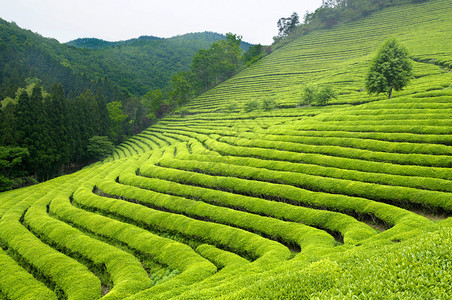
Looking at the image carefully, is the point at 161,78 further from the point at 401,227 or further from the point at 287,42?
the point at 401,227

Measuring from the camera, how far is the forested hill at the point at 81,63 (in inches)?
3238

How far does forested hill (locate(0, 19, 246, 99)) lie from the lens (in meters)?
82.2

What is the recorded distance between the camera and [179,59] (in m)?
161

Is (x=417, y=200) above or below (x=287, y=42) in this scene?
below

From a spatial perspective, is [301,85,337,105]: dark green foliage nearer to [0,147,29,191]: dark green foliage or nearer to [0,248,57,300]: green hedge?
[0,147,29,191]: dark green foliage

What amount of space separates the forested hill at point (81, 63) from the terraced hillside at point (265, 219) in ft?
165

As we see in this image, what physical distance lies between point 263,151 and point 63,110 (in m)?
39.2

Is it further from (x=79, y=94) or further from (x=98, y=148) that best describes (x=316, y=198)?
(x=79, y=94)

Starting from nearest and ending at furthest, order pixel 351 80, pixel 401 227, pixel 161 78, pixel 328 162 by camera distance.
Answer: pixel 401 227 < pixel 328 162 < pixel 351 80 < pixel 161 78

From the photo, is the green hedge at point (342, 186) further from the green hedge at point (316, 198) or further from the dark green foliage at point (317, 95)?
the dark green foliage at point (317, 95)

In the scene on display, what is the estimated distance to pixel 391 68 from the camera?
3959cm

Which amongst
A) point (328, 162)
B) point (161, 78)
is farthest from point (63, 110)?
point (161, 78)

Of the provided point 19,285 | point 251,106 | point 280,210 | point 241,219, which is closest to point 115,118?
point 251,106

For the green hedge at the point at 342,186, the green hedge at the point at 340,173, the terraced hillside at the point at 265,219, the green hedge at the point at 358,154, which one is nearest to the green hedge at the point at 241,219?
the terraced hillside at the point at 265,219
